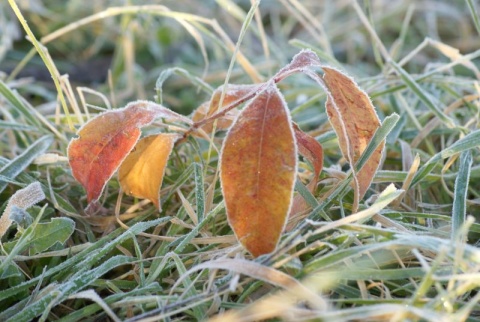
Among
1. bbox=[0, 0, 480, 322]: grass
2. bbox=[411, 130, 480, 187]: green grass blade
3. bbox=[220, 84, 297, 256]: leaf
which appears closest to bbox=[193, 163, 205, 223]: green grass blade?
bbox=[0, 0, 480, 322]: grass

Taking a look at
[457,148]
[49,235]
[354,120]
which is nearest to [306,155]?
[354,120]

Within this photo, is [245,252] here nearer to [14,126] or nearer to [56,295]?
[56,295]

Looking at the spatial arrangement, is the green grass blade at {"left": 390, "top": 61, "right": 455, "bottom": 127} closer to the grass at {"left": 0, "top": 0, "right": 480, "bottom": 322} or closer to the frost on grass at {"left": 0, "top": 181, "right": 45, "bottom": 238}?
the grass at {"left": 0, "top": 0, "right": 480, "bottom": 322}

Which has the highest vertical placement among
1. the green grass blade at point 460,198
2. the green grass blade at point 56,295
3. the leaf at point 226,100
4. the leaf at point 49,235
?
the leaf at point 226,100

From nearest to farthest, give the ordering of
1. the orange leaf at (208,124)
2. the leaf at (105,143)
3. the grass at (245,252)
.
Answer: the grass at (245,252) → the leaf at (105,143) → the orange leaf at (208,124)

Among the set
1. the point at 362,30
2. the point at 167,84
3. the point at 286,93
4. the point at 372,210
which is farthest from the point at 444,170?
the point at 362,30

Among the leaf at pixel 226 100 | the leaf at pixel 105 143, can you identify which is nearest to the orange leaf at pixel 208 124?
the leaf at pixel 226 100

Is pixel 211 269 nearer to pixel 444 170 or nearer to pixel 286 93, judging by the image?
pixel 444 170

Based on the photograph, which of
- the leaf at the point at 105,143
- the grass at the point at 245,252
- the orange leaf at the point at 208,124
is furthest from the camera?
the orange leaf at the point at 208,124

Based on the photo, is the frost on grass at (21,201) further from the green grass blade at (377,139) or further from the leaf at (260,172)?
the green grass blade at (377,139)
